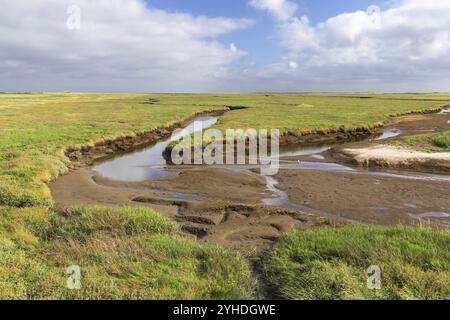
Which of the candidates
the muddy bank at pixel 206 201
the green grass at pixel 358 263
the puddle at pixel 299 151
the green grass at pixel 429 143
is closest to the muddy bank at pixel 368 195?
the muddy bank at pixel 206 201

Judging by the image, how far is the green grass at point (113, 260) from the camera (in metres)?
8.12

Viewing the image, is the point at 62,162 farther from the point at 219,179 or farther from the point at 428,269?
the point at 428,269

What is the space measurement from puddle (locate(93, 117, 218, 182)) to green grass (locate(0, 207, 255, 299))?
35.4ft

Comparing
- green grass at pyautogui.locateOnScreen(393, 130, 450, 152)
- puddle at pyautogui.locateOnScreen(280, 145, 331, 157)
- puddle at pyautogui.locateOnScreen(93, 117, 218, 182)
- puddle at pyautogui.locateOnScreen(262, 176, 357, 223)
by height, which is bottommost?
puddle at pyautogui.locateOnScreen(262, 176, 357, 223)

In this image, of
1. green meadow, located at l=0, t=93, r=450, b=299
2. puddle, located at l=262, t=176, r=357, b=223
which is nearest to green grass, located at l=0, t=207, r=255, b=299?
green meadow, located at l=0, t=93, r=450, b=299

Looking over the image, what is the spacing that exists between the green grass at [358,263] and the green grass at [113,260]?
0.97 meters

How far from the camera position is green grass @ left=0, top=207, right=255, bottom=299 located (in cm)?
812

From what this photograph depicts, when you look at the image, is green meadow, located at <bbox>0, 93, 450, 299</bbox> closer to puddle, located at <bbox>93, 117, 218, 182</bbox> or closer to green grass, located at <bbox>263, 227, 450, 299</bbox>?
green grass, located at <bbox>263, 227, 450, 299</bbox>

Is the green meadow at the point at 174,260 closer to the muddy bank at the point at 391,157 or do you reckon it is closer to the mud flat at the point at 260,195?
the mud flat at the point at 260,195

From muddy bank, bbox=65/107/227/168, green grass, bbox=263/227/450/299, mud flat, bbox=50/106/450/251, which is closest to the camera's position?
green grass, bbox=263/227/450/299
